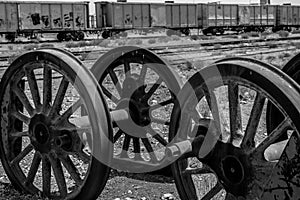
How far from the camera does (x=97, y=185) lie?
3.61m

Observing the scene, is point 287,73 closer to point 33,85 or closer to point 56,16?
point 33,85

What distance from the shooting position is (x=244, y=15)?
52500 millimetres

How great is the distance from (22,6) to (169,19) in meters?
14.4

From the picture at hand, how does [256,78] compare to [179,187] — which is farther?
[179,187]

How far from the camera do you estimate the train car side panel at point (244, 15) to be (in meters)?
52.0

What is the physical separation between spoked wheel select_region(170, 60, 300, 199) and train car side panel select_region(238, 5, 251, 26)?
1968 inches

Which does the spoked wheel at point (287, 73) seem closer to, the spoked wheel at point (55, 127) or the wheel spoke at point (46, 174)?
the spoked wheel at point (55, 127)

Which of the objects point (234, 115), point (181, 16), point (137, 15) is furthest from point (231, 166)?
point (181, 16)

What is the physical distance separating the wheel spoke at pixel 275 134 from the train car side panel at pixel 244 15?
5037 cm

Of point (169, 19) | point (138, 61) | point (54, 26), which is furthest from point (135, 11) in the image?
point (138, 61)

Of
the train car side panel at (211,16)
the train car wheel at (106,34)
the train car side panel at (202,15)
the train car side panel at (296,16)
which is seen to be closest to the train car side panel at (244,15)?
the train car side panel at (211,16)

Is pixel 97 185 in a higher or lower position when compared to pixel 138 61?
lower

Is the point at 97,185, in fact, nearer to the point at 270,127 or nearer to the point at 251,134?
the point at 251,134

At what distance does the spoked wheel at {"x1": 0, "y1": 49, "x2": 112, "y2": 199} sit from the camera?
140 inches
